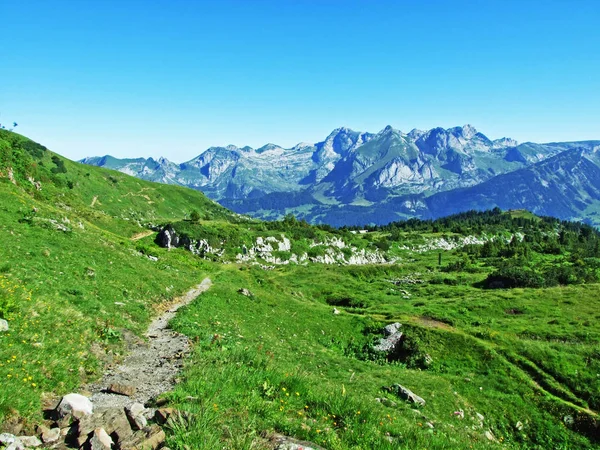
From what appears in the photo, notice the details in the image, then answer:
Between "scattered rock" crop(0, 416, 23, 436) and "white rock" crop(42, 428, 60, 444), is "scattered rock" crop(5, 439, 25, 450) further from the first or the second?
"scattered rock" crop(0, 416, 23, 436)

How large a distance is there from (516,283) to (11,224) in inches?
3902

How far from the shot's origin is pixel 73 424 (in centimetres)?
930

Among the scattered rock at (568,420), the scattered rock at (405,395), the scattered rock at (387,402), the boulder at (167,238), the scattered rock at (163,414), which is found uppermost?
the scattered rock at (163,414)

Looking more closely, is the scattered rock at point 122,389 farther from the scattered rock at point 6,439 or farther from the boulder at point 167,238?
the boulder at point 167,238

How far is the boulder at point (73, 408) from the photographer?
9595 millimetres

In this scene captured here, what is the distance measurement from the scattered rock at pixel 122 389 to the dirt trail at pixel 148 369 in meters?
0.11

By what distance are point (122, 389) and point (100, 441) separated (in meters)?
5.00

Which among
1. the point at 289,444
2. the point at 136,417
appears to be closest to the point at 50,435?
the point at 136,417

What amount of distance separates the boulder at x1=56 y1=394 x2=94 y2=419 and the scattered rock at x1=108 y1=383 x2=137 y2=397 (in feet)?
8.36

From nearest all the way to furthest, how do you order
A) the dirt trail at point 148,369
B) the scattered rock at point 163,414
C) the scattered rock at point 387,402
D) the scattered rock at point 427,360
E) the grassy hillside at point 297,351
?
the scattered rock at point 163,414, the grassy hillside at point 297,351, the dirt trail at point 148,369, the scattered rock at point 387,402, the scattered rock at point 427,360

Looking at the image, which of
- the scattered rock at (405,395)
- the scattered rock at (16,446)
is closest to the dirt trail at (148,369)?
the scattered rock at (16,446)

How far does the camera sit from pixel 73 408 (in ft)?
31.8

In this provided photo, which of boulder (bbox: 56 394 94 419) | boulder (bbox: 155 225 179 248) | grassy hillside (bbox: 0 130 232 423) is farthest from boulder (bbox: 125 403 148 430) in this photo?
boulder (bbox: 155 225 179 248)

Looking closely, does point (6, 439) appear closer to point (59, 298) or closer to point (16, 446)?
point (16, 446)
